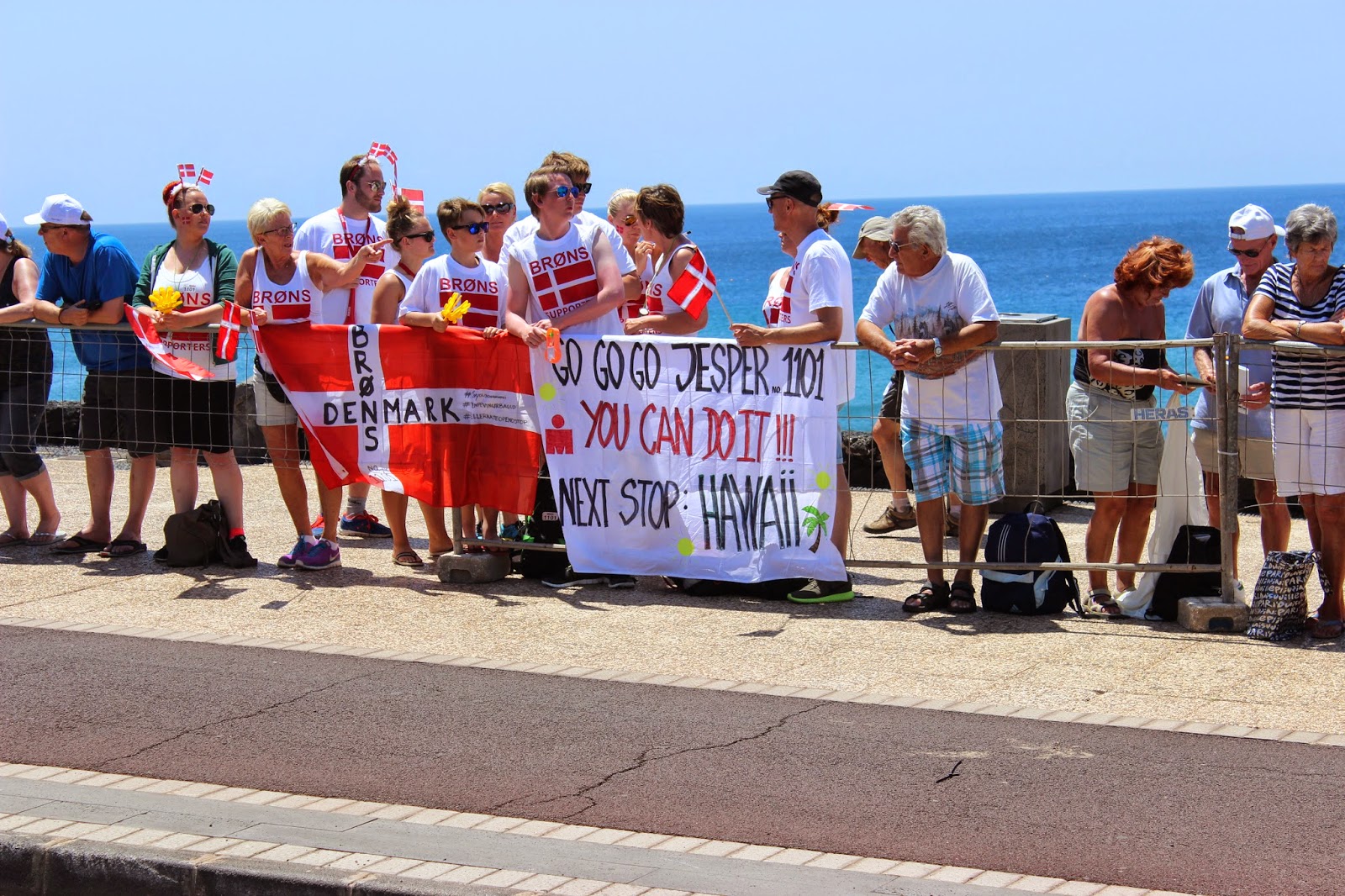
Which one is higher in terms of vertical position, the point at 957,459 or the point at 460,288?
the point at 460,288

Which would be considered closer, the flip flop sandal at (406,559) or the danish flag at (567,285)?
the danish flag at (567,285)

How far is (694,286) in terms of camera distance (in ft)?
29.6

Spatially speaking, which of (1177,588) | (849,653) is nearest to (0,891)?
(849,653)

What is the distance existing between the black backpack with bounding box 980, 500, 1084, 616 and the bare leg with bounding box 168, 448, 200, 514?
4.78 metres

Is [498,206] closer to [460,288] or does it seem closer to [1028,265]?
[460,288]

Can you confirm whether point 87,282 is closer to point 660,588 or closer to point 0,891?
point 660,588

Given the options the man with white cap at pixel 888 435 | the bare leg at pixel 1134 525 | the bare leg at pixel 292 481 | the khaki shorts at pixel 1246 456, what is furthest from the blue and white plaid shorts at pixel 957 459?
the bare leg at pixel 292 481

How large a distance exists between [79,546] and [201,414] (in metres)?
1.35

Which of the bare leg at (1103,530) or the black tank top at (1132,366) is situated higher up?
the black tank top at (1132,366)

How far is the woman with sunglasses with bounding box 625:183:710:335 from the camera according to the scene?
9117 millimetres

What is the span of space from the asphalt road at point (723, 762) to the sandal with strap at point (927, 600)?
69.4 inches

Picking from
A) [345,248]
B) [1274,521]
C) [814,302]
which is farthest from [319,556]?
[1274,521]

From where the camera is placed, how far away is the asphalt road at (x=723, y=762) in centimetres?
499

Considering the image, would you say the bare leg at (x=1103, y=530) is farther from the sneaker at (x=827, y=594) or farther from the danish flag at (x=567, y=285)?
the danish flag at (x=567, y=285)
